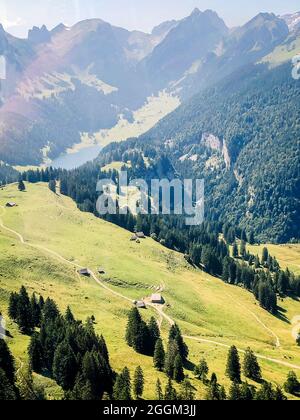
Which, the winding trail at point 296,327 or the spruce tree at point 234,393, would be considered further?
the winding trail at point 296,327

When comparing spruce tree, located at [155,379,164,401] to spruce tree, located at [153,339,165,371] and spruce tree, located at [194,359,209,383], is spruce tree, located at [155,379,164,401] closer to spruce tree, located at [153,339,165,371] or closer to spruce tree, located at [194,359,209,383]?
spruce tree, located at [153,339,165,371]

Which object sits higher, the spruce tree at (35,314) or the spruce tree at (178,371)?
the spruce tree at (35,314)

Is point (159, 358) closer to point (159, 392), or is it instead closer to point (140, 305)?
point (159, 392)

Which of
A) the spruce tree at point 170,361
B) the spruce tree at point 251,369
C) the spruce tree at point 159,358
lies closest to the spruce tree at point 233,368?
the spruce tree at point 251,369

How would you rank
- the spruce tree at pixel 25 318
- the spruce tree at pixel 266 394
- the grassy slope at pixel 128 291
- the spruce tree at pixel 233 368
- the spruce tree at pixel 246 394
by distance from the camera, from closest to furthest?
the spruce tree at pixel 246 394 < the spruce tree at pixel 266 394 < the spruce tree at pixel 25 318 < the spruce tree at pixel 233 368 < the grassy slope at pixel 128 291

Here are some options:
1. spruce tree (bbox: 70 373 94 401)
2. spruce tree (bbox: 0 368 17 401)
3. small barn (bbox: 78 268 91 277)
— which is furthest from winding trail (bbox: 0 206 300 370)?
spruce tree (bbox: 0 368 17 401)

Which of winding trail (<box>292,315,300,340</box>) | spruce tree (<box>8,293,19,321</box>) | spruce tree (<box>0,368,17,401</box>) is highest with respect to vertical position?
spruce tree (<box>8,293,19,321</box>)

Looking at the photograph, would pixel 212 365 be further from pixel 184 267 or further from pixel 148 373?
pixel 184 267

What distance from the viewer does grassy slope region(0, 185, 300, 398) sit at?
11000 cm

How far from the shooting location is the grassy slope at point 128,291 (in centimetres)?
11000

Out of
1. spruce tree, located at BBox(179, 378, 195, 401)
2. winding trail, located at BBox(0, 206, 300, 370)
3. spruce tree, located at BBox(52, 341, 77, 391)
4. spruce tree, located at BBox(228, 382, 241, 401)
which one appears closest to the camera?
spruce tree, located at BBox(52, 341, 77, 391)

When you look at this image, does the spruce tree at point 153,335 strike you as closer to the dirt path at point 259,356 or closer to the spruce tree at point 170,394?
the dirt path at point 259,356

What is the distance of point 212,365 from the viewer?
338ft
